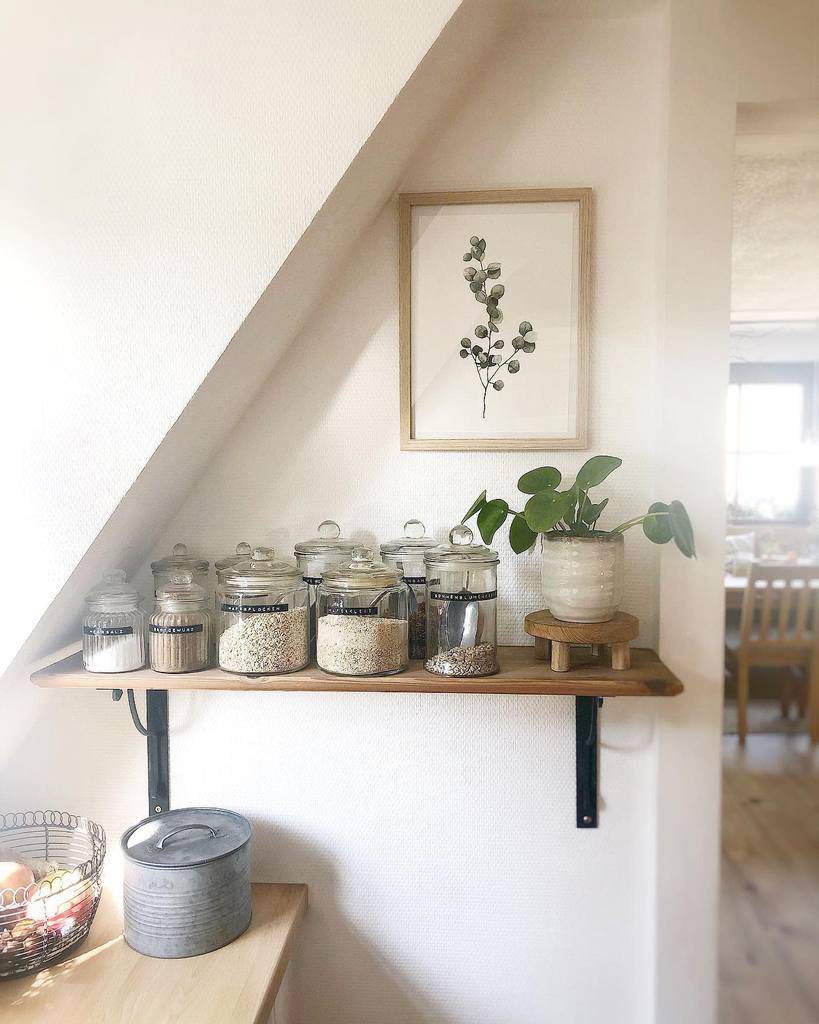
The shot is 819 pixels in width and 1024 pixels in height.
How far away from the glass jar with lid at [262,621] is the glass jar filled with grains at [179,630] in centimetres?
4

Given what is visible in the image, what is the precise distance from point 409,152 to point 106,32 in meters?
0.47

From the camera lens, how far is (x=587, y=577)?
1047mm

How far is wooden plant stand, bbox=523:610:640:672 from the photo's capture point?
1.05 meters

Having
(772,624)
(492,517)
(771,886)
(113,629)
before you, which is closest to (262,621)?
(113,629)

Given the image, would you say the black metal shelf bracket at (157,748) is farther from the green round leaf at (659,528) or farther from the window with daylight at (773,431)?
the window with daylight at (773,431)

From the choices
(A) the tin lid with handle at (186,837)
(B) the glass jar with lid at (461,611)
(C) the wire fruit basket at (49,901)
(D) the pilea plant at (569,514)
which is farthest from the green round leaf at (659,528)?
(C) the wire fruit basket at (49,901)

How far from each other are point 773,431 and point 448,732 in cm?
84

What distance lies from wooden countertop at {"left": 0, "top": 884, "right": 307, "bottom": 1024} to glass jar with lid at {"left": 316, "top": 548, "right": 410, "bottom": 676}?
1.49 feet

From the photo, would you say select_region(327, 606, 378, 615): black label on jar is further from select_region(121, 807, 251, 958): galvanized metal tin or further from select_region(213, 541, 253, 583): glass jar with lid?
select_region(121, 807, 251, 958): galvanized metal tin

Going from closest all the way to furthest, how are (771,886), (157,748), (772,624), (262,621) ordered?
1. (262,621)
2. (157,748)
3. (771,886)
4. (772,624)

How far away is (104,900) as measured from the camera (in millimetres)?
1259

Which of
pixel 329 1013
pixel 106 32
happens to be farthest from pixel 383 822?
pixel 106 32

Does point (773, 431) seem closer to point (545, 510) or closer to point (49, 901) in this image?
point (545, 510)

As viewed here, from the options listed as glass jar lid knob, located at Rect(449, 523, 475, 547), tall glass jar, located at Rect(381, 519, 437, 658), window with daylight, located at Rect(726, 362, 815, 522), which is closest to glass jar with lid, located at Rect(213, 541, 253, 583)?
tall glass jar, located at Rect(381, 519, 437, 658)
